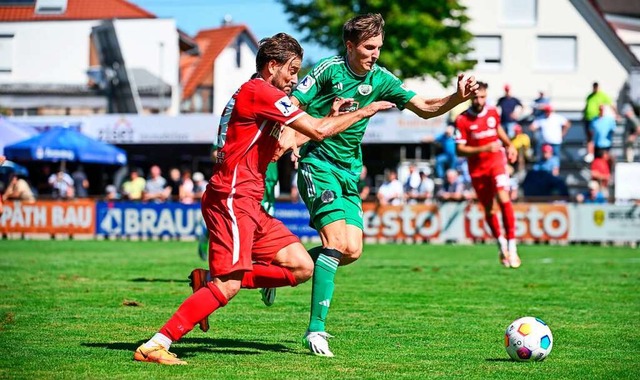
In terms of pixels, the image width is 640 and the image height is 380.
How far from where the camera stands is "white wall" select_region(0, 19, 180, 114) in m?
53.9

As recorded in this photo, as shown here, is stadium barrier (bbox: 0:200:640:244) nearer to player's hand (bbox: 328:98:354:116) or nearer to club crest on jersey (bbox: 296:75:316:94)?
club crest on jersey (bbox: 296:75:316:94)

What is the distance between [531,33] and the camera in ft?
183

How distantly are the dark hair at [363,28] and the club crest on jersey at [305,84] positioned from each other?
406mm

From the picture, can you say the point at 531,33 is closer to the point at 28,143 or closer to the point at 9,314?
the point at 28,143

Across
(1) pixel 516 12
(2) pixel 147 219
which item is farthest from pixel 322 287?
(1) pixel 516 12

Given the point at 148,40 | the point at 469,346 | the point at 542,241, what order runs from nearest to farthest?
the point at 469,346
the point at 542,241
the point at 148,40

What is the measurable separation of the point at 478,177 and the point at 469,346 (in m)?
8.05

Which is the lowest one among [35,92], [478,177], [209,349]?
[209,349]

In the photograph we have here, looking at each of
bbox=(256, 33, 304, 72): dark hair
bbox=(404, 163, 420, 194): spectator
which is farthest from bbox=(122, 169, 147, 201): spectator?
bbox=(256, 33, 304, 72): dark hair

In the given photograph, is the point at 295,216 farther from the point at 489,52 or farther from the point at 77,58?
the point at 77,58

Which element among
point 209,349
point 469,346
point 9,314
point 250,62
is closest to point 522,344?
point 469,346

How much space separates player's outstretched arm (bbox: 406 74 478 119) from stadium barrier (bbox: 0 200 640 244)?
17.8 metres

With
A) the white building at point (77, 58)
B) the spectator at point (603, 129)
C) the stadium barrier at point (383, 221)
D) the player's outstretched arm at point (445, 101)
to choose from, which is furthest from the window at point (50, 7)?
the player's outstretched arm at point (445, 101)

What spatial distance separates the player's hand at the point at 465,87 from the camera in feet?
28.3
